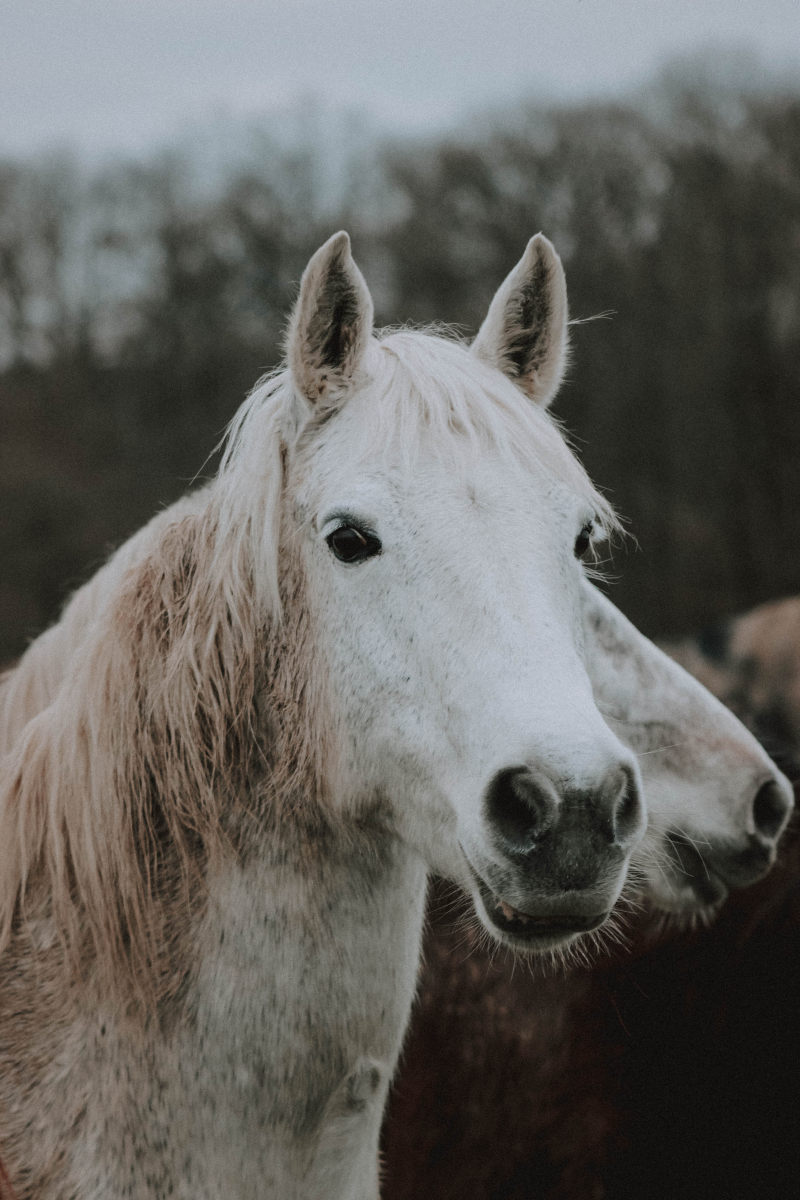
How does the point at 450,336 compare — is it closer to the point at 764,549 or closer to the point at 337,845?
the point at 337,845

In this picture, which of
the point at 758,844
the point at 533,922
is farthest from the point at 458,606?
the point at 758,844

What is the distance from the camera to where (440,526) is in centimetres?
210

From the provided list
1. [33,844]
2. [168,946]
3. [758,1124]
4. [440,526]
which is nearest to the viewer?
[440,526]

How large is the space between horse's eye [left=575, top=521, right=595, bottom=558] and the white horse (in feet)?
0.08

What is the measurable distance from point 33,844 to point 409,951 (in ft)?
3.12

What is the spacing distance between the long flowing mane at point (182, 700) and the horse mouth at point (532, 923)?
56cm

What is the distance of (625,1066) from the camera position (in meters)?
3.67

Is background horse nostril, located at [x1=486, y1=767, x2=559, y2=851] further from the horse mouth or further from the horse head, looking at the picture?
the horse mouth

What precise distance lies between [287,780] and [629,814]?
803 millimetres

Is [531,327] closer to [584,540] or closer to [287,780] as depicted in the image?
[584,540]

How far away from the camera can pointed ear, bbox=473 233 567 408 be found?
8.45 ft

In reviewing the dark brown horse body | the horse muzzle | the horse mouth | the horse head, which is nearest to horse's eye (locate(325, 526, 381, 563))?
the horse head

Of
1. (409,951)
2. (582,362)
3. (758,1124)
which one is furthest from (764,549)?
(409,951)

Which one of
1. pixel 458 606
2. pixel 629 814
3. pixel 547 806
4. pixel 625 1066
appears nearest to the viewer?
pixel 547 806
